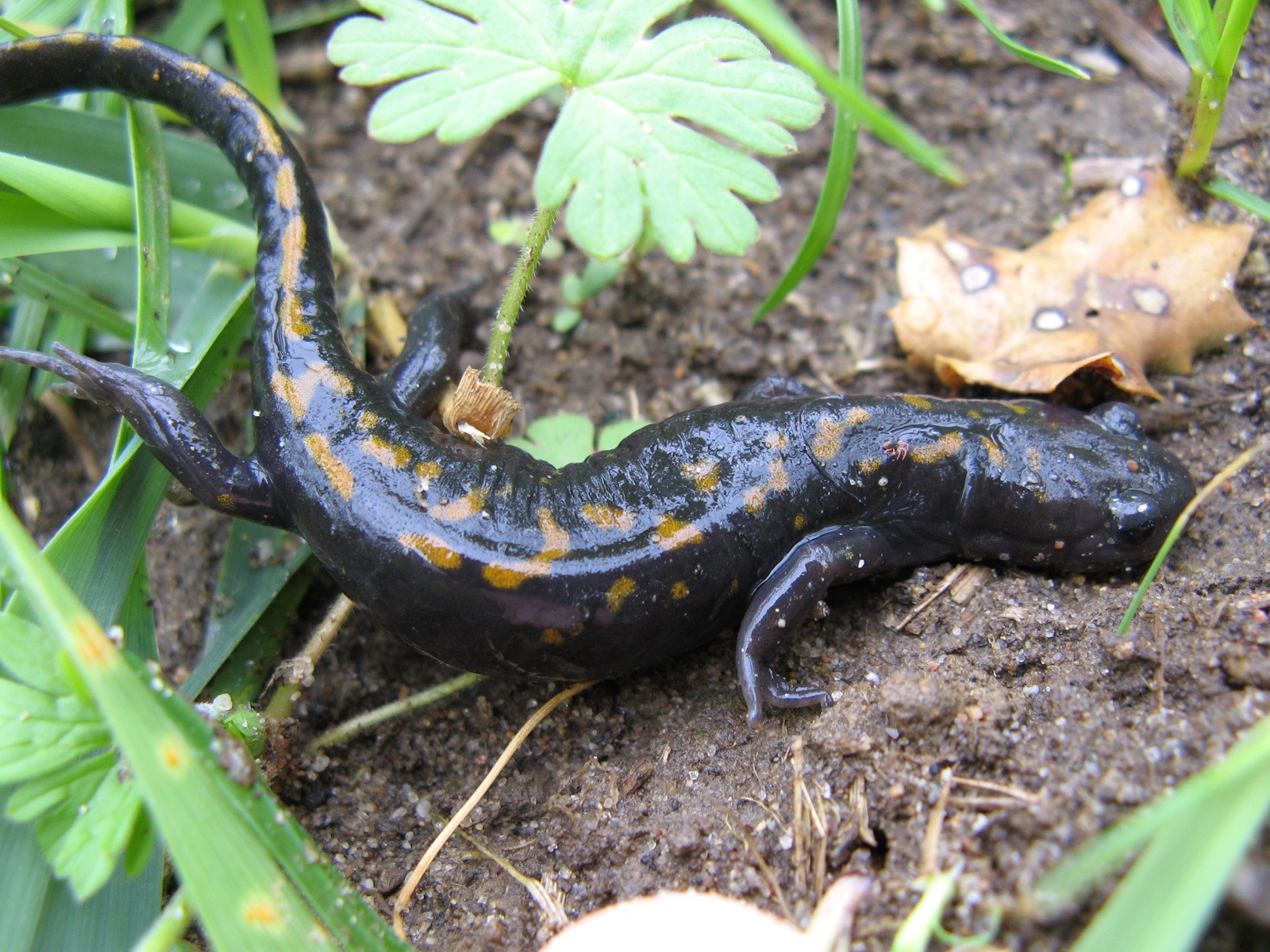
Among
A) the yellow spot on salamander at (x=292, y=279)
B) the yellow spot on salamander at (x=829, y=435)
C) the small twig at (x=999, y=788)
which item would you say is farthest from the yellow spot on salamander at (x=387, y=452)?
the small twig at (x=999, y=788)

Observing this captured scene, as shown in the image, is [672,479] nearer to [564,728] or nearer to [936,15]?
[564,728]

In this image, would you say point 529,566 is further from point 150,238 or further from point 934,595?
point 150,238

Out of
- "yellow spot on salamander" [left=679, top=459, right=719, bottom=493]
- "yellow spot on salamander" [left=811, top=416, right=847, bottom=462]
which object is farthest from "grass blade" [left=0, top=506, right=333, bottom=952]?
"yellow spot on salamander" [left=811, top=416, right=847, bottom=462]

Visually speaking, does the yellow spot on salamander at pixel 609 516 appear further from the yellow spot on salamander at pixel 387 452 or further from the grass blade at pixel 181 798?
the grass blade at pixel 181 798

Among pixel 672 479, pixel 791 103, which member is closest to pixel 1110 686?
pixel 672 479

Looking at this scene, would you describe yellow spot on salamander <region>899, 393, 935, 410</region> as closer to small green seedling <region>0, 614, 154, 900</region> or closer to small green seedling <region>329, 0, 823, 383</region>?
small green seedling <region>329, 0, 823, 383</region>

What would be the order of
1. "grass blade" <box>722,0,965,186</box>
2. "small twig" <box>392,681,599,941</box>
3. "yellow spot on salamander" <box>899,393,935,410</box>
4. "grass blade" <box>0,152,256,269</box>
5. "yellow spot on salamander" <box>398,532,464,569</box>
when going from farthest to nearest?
"yellow spot on salamander" <box>899,393,935,410</box> → "grass blade" <box>0,152,256,269</box> → "yellow spot on salamander" <box>398,532,464,569</box> → "small twig" <box>392,681,599,941</box> → "grass blade" <box>722,0,965,186</box>
